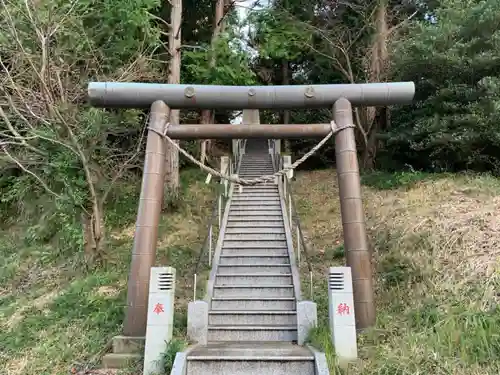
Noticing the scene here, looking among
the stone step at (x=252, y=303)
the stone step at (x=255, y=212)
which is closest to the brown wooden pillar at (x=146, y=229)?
the stone step at (x=252, y=303)

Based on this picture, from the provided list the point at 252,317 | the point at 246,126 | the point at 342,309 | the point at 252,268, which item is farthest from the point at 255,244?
the point at 342,309

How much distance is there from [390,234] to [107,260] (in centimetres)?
533

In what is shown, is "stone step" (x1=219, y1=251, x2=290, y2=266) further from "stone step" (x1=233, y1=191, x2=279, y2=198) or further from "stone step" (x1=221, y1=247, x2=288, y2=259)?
"stone step" (x1=233, y1=191, x2=279, y2=198)

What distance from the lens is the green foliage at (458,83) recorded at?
9211 millimetres

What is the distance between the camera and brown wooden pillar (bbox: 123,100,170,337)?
18.0 ft

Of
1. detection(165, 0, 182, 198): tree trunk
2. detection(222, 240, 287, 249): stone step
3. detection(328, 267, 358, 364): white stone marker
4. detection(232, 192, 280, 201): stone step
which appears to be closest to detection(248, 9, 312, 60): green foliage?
detection(165, 0, 182, 198): tree trunk

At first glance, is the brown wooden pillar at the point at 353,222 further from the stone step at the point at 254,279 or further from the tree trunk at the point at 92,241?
the tree trunk at the point at 92,241

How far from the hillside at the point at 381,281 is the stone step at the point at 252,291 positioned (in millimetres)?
512

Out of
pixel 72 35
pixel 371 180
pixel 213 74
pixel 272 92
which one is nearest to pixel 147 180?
pixel 272 92

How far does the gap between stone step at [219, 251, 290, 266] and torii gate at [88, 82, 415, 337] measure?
1.99 metres

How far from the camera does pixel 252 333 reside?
5.84 metres

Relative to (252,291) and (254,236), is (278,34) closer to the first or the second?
(254,236)

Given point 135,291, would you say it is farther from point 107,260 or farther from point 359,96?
point 359,96

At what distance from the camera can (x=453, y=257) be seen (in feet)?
20.9
